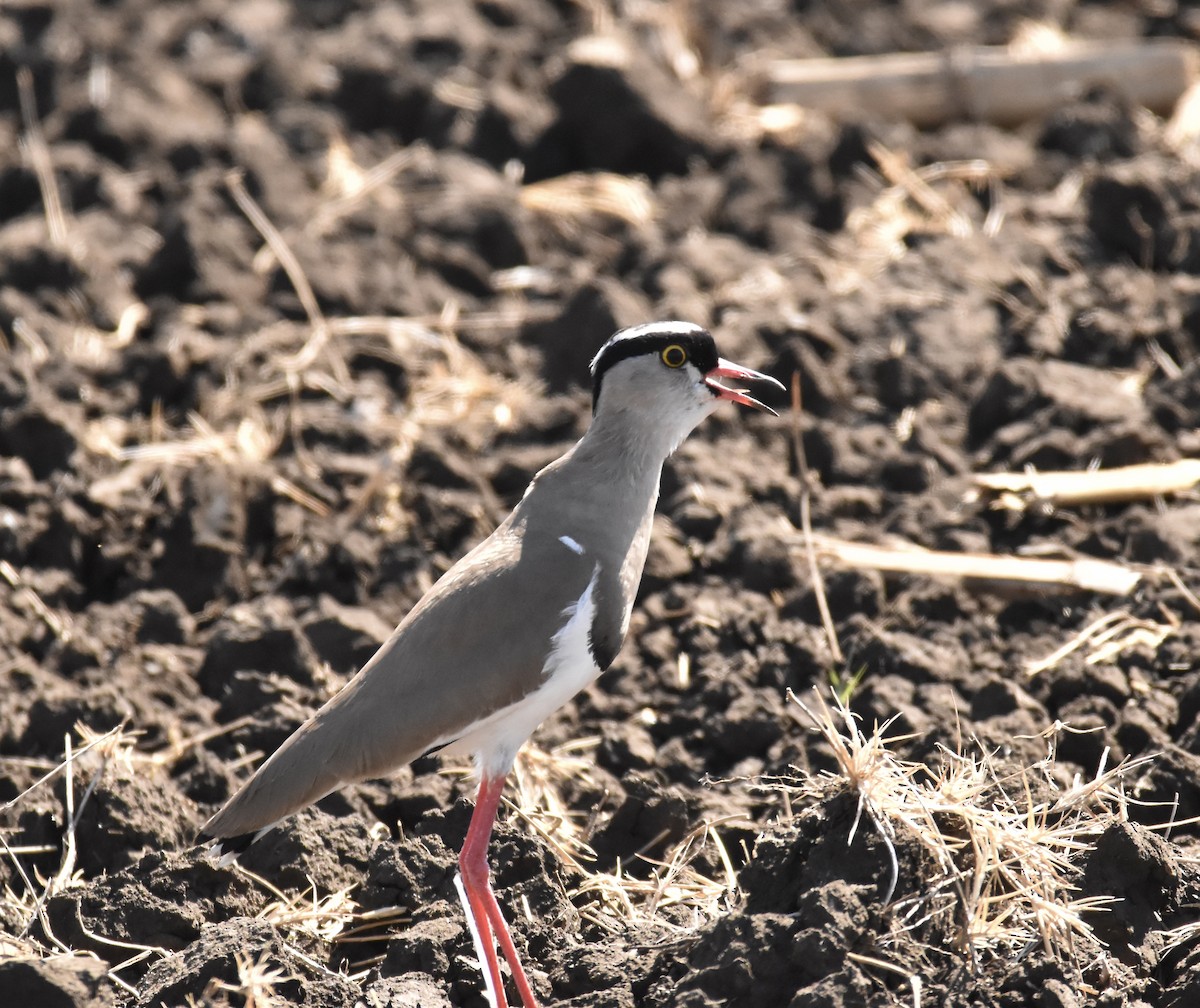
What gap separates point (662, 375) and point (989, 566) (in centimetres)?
166

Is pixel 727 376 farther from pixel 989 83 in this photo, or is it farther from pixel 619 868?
pixel 989 83

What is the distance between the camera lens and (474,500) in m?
6.85

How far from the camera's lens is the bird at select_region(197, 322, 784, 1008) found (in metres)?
4.61

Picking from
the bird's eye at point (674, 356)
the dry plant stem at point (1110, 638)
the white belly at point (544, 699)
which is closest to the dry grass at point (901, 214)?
the dry plant stem at point (1110, 638)

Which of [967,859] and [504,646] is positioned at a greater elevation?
[504,646]

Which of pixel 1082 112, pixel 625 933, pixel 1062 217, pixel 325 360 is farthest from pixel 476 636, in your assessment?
pixel 1082 112

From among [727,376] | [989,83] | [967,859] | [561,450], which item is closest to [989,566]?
[727,376]

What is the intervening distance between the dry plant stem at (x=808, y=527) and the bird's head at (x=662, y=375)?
1.05 metres

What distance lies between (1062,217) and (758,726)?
4.02m

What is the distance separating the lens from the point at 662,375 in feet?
17.3

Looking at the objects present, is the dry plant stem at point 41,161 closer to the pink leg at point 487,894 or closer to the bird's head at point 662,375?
the bird's head at point 662,375

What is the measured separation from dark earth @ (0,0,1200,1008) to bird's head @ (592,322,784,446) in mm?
1041

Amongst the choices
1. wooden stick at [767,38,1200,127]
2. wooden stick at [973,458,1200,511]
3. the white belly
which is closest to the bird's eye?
the white belly

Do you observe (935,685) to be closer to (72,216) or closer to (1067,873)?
(1067,873)
